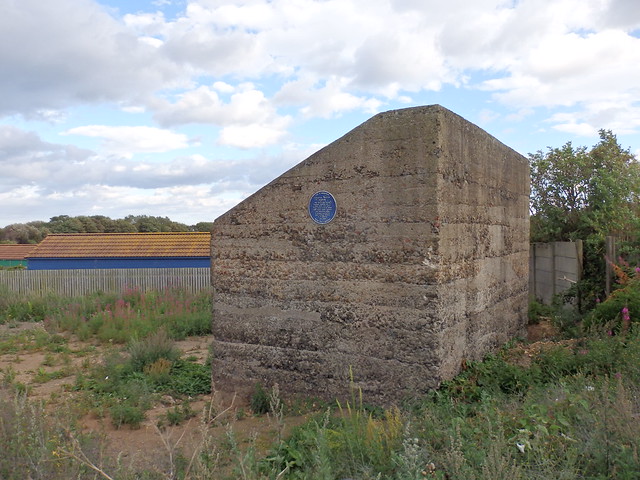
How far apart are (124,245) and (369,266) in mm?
18785

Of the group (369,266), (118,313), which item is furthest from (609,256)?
(118,313)

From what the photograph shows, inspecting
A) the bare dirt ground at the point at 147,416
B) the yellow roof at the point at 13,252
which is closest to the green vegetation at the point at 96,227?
the yellow roof at the point at 13,252

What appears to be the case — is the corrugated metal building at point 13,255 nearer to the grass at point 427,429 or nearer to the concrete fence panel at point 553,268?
the grass at point 427,429

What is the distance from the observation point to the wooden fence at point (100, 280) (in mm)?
18234

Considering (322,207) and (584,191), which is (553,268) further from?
(322,207)

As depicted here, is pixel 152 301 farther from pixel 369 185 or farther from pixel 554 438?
pixel 554 438

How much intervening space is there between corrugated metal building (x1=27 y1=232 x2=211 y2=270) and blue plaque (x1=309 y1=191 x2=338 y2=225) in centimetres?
1528

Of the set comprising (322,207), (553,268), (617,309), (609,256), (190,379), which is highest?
(322,207)

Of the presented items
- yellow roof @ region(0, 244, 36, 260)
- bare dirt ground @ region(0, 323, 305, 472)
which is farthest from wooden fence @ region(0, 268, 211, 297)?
yellow roof @ region(0, 244, 36, 260)

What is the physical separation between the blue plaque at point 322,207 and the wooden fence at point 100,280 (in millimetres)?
12411

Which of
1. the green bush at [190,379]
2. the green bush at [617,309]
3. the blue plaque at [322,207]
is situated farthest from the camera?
the green bush at [190,379]

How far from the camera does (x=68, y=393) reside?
796 cm

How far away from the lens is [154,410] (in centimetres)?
734

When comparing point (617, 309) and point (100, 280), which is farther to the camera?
point (100, 280)
